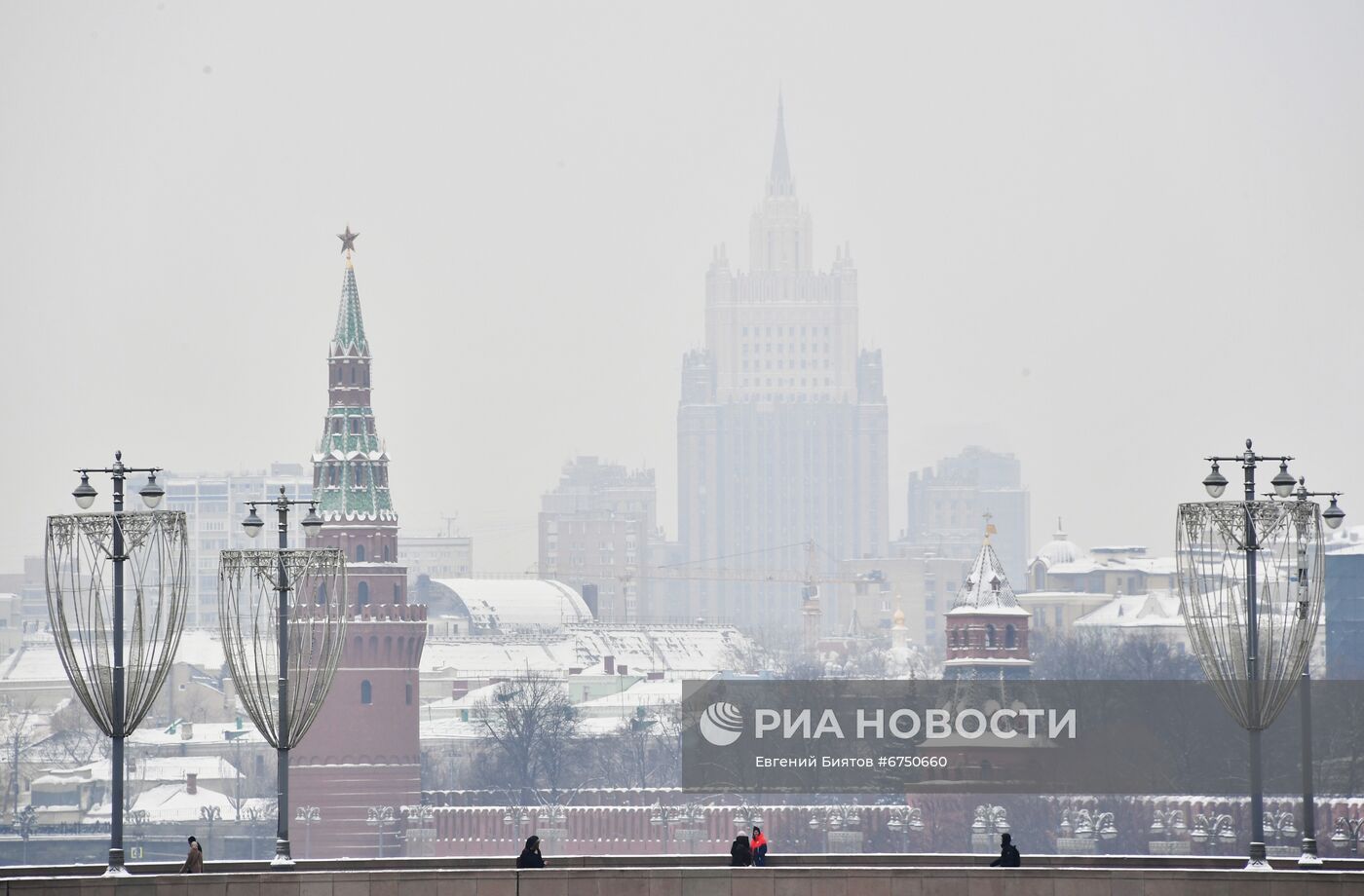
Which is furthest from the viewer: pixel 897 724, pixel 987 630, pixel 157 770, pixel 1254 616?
pixel 157 770

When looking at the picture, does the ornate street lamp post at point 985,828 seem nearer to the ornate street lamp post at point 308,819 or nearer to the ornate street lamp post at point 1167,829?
the ornate street lamp post at point 1167,829

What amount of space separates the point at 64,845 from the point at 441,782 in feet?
101

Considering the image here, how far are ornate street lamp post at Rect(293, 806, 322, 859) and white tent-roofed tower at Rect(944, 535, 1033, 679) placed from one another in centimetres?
2843

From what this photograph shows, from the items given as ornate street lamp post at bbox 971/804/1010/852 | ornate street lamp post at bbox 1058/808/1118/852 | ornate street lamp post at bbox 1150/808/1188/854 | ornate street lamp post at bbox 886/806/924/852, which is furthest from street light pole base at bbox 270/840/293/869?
ornate street lamp post at bbox 1058/808/1118/852

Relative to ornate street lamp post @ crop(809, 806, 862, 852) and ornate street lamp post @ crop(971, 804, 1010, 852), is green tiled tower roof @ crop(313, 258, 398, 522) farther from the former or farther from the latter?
ornate street lamp post @ crop(971, 804, 1010, 852)

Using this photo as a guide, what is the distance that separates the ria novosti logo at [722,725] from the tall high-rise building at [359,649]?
12933 mm

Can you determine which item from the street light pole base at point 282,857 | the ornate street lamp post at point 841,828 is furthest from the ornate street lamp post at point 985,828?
the street light pole base at point 282,857

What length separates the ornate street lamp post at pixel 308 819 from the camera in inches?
5753

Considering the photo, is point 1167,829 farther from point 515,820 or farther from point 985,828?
point 515,820

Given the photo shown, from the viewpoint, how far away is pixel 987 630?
13612cm

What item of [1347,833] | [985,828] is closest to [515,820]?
[985,828]

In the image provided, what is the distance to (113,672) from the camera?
51.6 meters

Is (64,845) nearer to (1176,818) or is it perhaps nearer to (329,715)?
(329,715)

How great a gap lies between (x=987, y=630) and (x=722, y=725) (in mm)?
17360
